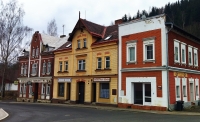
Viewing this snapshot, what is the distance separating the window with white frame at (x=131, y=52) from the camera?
77.1 ft

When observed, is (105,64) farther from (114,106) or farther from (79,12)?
(79,12)

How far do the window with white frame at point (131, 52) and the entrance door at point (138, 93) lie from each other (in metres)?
2.78

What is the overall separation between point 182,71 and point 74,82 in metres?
14.1

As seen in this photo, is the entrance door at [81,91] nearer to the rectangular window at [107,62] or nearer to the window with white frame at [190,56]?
the rectangular window at [107,62]

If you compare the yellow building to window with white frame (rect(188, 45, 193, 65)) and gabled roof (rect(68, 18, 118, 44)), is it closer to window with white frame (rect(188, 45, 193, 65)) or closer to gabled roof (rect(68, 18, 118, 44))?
gabled roof (rect(68, 18, 118, 44))

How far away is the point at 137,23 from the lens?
23.4 metres

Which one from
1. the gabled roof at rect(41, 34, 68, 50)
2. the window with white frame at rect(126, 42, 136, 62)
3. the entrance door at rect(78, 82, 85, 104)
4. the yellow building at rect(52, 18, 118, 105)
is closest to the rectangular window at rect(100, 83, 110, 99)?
the yellow building at rect(52, 18, 118, 105)

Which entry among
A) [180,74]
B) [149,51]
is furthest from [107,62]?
[180,74]

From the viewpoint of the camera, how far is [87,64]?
28562 mm

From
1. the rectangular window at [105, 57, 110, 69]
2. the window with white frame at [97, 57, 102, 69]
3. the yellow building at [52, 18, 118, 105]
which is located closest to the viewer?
the yellow building at [52, 18, 118, 105]

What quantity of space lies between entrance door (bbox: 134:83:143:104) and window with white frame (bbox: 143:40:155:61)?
2.91 metres

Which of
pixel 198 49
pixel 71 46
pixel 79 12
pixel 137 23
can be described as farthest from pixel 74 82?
pixel 198 49

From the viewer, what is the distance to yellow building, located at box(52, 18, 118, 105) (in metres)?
25.7

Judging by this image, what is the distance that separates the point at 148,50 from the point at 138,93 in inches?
181
